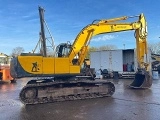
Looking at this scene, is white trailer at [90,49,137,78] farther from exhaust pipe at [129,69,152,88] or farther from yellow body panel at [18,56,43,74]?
yellow body panel at [18,56,43,74]

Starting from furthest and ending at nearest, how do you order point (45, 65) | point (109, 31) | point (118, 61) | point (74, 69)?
point (118, 61) < point (109, 31) < point (74, 69) < point (45, 65)

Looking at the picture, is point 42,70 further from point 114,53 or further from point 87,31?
point 114,53

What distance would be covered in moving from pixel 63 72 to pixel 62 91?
0.96m

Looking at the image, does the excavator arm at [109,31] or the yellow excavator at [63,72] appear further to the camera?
the excavator arm at [109,31]

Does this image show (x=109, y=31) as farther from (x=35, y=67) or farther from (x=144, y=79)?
(x=35, y=67)

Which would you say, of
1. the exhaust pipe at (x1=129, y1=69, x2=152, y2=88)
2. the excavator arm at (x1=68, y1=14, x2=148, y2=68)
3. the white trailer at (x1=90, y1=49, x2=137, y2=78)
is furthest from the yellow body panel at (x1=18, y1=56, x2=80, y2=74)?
the white trailer at (x1=90, y1=49, x2=137, y2=78)

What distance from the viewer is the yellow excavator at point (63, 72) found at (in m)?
11.1

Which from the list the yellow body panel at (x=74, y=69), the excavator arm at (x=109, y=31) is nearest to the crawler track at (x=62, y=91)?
the yellow body panel at (x=74, y=69)

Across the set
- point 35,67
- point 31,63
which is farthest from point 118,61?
point 31,63

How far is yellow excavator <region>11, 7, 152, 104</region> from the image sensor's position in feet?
36.5

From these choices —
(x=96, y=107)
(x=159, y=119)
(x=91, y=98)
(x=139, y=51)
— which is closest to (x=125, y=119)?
(x=159, y=119)

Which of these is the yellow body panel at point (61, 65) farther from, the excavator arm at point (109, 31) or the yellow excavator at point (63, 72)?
the excavator arm at point (109, 31)

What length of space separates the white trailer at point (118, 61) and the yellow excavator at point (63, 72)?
1118 centimetres

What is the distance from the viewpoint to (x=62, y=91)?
1171cm
